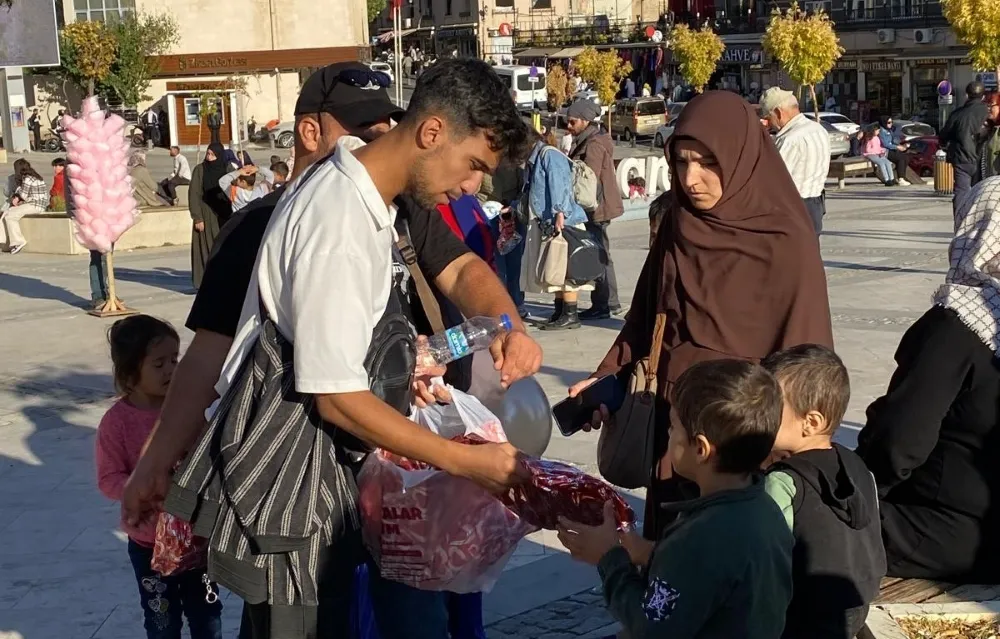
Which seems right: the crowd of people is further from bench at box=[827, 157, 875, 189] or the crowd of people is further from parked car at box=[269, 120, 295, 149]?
parked car at box=[269, 120, 295, 149]

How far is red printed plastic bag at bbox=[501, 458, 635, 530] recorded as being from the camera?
2951 mm

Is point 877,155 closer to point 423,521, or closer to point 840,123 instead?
point 840,123

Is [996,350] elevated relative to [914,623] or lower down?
elevated

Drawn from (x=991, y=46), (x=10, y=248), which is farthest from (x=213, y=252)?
(x=991, y=46)

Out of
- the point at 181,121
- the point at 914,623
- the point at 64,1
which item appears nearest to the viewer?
the point at 914,623

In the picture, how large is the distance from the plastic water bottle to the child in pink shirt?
1.05m

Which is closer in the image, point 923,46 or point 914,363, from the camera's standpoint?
point 914,363

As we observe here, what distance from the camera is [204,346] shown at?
3117mm

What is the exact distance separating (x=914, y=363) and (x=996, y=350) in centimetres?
23

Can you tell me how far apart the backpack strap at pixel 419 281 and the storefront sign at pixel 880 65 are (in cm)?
4895

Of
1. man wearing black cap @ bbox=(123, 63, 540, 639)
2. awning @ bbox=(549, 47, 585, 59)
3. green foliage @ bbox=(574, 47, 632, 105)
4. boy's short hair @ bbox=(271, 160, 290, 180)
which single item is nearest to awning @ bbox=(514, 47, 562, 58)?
awning @ bbox=(549, 47, 585, 59)

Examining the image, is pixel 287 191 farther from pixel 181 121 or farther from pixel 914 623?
pixel 181 121

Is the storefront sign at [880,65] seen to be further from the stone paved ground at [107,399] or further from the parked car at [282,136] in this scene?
the stone paved ground at [107,399]

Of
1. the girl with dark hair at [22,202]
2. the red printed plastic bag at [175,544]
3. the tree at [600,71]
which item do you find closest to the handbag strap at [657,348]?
the red printed plastic bag at [175,544]
